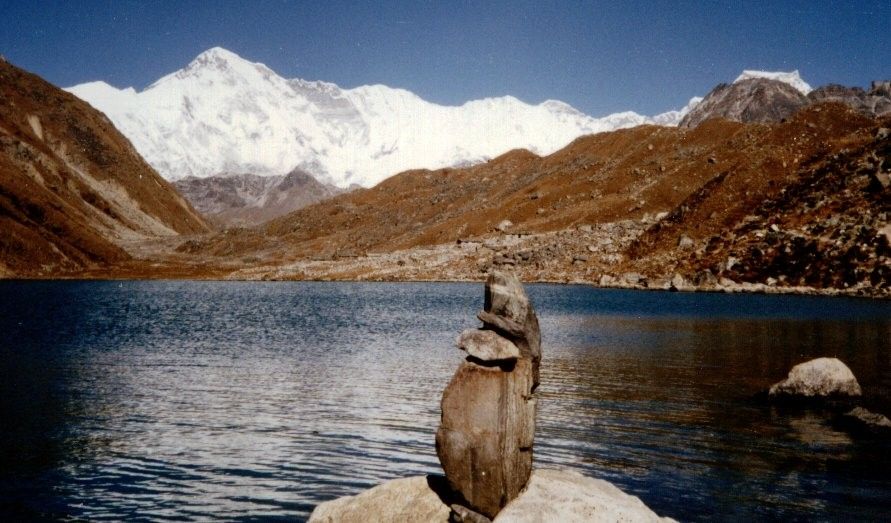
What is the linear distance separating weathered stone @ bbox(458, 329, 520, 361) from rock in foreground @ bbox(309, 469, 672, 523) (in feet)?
8.33

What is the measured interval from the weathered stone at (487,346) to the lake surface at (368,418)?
6307mm

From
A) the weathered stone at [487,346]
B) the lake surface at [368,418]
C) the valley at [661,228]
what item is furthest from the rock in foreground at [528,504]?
the valley at [661,228]

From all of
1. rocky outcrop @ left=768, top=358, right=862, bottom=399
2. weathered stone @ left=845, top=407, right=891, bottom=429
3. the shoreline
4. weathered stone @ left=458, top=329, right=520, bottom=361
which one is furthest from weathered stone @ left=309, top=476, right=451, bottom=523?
the shoreline

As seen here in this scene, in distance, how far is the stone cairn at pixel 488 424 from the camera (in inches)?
535

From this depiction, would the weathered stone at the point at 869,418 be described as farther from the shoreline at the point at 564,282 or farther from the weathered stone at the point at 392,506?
the shoreline at the point at 564,282

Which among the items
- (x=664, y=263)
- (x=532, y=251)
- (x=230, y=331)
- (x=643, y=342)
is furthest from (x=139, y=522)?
(x=532, y=251)

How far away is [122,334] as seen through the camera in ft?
184

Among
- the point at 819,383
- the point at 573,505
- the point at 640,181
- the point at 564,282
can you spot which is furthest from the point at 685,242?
the point at 573,505

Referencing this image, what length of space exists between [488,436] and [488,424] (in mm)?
231

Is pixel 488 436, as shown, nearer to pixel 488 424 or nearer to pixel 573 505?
pixel 488 424

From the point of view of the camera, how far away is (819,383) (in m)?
28.6

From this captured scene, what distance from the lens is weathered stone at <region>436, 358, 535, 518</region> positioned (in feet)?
44.6

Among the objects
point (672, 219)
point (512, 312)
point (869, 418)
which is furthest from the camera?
point (672, 219)

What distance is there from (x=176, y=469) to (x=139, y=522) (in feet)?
13.2
